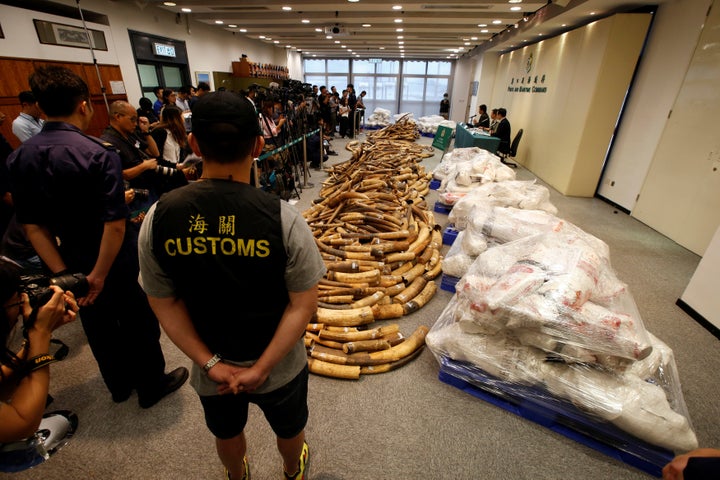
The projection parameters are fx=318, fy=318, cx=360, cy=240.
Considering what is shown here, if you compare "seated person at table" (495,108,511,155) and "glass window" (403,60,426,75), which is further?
"glass window" (403,60,426,75)

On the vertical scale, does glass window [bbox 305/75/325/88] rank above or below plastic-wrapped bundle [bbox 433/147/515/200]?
above

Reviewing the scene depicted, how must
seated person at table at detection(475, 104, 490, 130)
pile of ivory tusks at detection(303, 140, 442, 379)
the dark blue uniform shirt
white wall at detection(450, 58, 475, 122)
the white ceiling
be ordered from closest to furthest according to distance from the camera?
1. the dark blue uniform shirt
2. pile of ivory tusks at detection(303, 140, 442, 379)
3. the white ceiling
4. seated person at table at detection(475, 104, 490, 130)
5. white wall at detection(450, 58, 475, 122)

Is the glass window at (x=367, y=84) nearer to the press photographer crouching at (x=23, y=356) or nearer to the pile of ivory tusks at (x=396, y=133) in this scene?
the pile of ivory tusks at (x=396, y=133)

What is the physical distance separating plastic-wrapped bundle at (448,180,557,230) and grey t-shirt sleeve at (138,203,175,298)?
3270mm

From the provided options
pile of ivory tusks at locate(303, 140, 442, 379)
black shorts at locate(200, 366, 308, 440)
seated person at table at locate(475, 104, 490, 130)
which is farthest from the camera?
seated person at table at locate(475, 104, 490, 130)

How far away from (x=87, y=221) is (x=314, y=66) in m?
22.1

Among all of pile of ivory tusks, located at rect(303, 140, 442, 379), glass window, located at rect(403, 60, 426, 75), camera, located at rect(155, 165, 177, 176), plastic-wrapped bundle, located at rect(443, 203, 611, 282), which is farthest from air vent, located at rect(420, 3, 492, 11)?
glass window, located at rect(403, 60, 426, 75)

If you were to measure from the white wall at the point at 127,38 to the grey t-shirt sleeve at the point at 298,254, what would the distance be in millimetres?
6952

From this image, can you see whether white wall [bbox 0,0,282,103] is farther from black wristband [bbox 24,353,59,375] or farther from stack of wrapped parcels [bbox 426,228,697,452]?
stack of wrapped parcels [bbox 426,228,697,452]

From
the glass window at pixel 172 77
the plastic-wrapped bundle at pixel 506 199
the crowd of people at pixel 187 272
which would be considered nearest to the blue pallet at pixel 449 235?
the plastic-wrapped bundle at pixel 506 199

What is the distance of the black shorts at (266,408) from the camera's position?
3.82 ft

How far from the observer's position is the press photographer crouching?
0.88m

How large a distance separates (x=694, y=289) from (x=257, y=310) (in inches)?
152

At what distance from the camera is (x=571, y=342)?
171 centimetres
